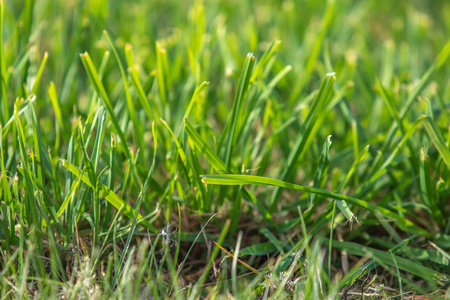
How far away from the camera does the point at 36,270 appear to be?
107cm

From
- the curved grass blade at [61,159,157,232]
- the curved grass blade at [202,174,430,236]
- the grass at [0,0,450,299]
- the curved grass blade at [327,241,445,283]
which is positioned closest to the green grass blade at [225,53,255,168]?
the grass at [0,0,450,299]

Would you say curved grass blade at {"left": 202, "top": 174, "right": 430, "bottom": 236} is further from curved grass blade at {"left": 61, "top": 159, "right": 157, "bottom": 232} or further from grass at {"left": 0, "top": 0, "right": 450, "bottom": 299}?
curved grass blade at {"left": 61, "top": 159, "right": 157, "bottom": 232}

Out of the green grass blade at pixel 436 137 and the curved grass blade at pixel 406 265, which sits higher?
the green grass blade at pixel 436 137

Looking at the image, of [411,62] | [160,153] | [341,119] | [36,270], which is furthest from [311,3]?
[36,270]

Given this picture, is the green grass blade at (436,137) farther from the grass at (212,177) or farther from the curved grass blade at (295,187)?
the curved grass blade at (295,187)

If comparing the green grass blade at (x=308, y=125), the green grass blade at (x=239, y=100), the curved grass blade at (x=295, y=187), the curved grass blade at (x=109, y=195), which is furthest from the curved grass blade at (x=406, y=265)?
the curved grass blade at (x=109, y=195)

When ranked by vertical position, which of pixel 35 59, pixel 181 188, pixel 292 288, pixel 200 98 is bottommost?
pixel 292 288

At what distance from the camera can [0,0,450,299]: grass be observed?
112cm

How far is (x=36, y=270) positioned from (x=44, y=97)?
88 cm

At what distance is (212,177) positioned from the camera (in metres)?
1.08

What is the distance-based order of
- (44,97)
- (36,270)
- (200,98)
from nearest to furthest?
1. (36,270)
2. (200,98)
3. (44,97)

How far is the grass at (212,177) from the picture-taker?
112cm

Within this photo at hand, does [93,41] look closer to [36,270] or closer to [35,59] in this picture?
[35,59]

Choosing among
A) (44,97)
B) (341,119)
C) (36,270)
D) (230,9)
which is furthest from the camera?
(230,9)
